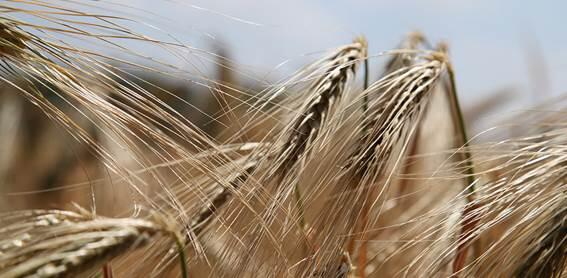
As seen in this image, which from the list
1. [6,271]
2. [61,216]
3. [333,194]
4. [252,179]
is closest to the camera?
[6,271]

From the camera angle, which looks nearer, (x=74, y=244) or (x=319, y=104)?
(x=74, y=244)

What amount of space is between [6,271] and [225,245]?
1.65 ft

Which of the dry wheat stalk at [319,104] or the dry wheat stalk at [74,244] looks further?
the dry wheat stalk at [319,104]

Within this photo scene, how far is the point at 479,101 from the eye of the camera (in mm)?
3820

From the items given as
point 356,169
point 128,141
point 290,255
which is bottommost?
point 290,255

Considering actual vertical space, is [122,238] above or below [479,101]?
above

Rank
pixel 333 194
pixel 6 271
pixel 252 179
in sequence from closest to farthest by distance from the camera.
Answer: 1. pixel 6 271
2. pixel 252 179
3. pixel 333 194

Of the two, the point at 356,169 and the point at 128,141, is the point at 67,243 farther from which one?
the point at 356,169

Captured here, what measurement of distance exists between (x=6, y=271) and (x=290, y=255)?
1.79 feet

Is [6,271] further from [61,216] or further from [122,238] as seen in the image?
[61,216]

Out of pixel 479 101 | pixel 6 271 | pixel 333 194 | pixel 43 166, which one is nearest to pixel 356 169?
pixel 333 194

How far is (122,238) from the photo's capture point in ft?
2.59

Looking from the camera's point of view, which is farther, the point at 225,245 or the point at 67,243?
the point at 225,245

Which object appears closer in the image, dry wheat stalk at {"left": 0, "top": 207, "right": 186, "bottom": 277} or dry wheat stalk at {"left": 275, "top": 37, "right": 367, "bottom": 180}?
dry wheat stalk at {"left": 0, "top": 207, "right": 186, "bottom": 277}
